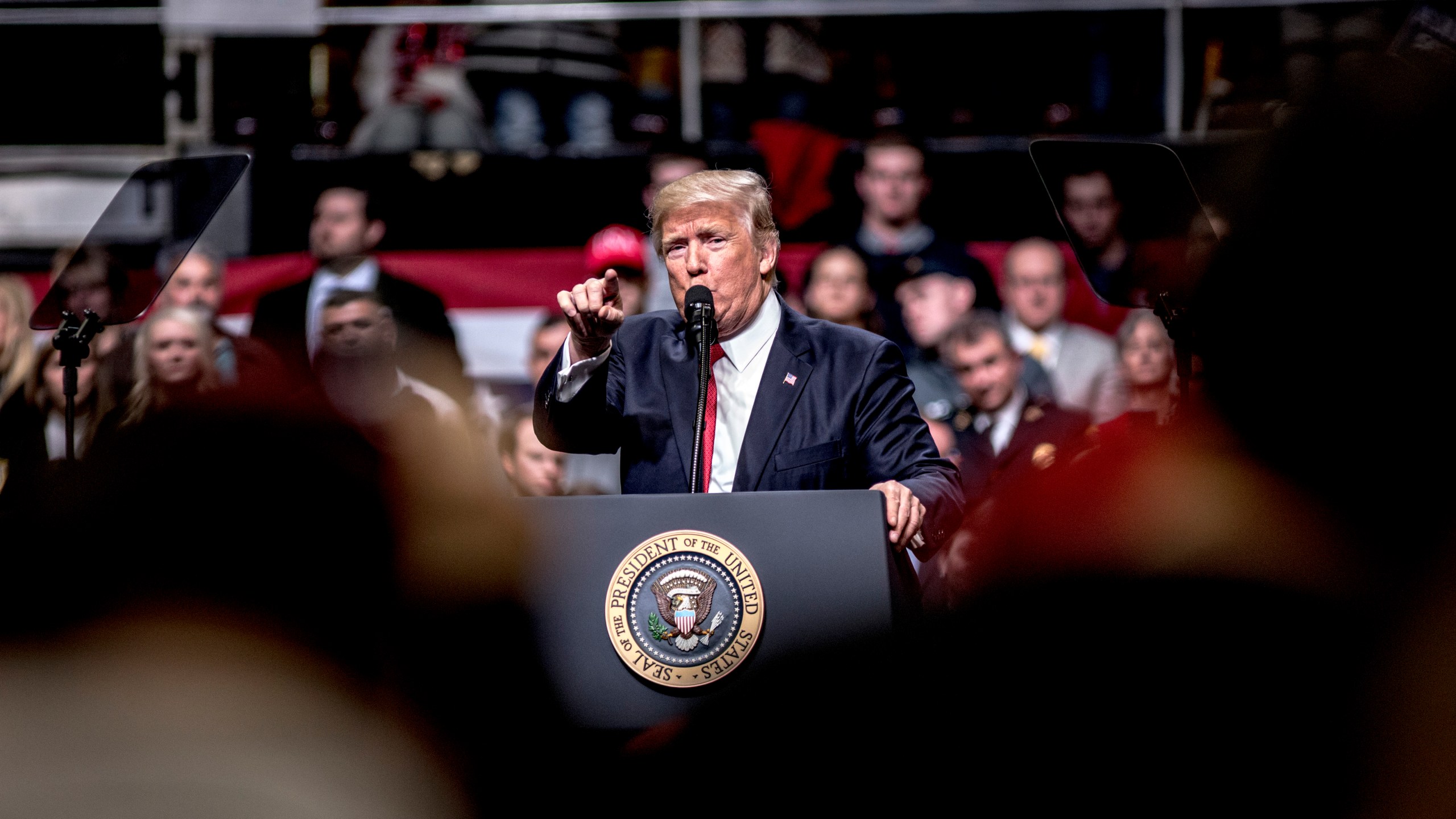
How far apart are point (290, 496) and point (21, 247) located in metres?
4.87

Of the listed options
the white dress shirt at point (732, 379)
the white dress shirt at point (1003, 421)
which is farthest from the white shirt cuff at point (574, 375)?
the white dress shirt at point (1003, 421)

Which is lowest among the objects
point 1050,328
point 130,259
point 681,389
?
point 681,389

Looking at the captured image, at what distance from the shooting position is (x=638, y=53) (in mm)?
5848

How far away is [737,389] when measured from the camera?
226 centimetres

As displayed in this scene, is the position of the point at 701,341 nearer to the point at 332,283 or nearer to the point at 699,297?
the point at 699,297

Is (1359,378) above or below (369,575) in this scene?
above

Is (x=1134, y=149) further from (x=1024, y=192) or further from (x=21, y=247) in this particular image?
(x=21, y=247)

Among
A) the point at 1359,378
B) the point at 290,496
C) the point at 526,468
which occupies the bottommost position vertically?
the point at 526,468

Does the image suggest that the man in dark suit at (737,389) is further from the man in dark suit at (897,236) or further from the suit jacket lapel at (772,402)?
the man in dark suit at (897,236)

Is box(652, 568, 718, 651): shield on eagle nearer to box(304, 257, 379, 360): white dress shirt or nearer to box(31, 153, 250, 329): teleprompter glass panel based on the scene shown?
box(31, 153, 250, 329): teleprompter glass panel

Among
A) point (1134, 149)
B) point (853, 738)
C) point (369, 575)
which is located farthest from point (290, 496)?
point (1134, 149)

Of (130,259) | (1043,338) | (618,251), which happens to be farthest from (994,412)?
(130,259)

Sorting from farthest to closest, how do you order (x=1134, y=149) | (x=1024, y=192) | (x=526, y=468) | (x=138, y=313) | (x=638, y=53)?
(x=638, y=53) → (x=1024, y=192) → (x=526, y=468) → (x=138, y=313) → (x=1134, y=149)

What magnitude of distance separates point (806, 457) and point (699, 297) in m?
0.31
